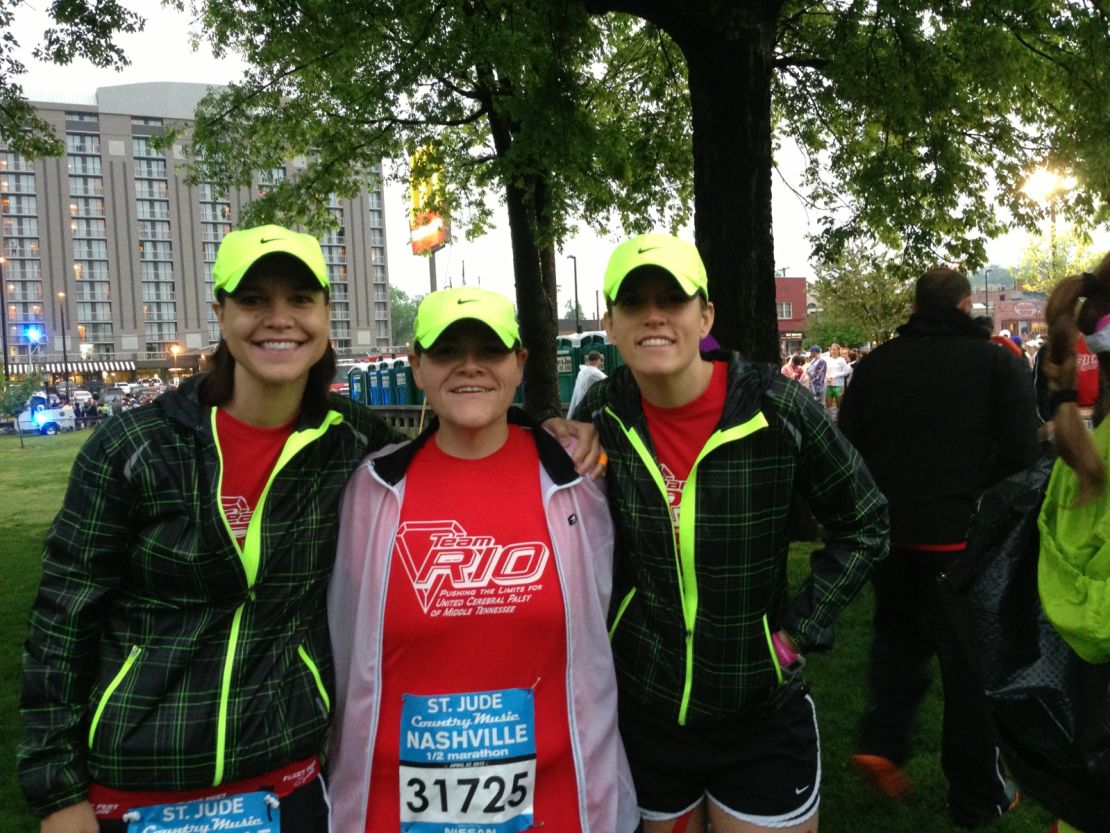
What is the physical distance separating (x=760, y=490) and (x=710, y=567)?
0.24 m

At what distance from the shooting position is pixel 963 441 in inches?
155

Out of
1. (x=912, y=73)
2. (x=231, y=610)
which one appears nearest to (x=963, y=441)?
(x=231, y=610)

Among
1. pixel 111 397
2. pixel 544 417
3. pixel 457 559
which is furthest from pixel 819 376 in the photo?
pixel 111 397

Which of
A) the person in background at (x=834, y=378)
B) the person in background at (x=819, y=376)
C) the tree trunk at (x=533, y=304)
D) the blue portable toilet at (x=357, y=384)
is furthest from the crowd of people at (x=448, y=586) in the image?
the blue portable toilet at (x=357, y=384)

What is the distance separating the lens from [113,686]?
1.99 metres

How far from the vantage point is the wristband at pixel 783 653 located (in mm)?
2311

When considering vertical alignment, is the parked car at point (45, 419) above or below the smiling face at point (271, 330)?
above

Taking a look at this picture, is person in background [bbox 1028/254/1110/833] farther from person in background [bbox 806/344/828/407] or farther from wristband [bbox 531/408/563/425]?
person in background [bbox 806/344/828/407]

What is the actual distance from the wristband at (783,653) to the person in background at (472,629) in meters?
0.44

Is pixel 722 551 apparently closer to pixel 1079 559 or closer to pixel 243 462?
pixel 1079 559

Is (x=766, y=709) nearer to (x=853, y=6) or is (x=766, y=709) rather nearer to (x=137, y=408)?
(x=137, y=408)

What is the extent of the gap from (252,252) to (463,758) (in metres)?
1.33

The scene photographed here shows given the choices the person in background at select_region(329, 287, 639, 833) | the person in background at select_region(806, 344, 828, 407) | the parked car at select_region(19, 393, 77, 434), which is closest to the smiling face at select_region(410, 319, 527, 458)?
the person in background at select_region(329, 287, 639, 833)

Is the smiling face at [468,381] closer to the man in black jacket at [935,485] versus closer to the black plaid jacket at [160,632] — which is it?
the black plaid jacket at [160,632]
